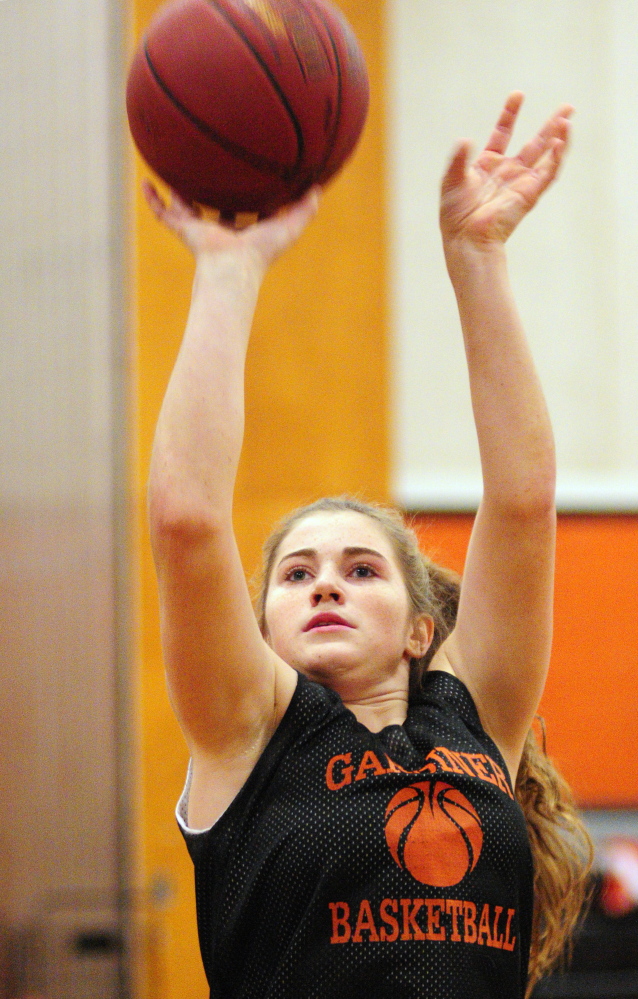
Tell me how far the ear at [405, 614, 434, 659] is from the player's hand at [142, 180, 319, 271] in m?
0.59

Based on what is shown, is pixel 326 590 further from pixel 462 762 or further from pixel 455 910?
pixel 455 910

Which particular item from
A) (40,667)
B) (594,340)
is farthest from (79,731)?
(594,340)

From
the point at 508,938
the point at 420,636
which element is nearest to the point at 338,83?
the point at 420,636

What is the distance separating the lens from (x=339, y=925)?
4.45 feet

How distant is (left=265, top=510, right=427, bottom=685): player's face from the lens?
158 centimetres

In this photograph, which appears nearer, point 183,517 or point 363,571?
point 183,517

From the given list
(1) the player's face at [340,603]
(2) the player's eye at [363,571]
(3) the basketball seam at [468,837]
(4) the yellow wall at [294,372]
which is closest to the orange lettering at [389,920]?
(3) the basketball seam at [468,837]

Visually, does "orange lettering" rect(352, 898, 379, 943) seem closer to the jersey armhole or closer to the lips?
the jersey armhole

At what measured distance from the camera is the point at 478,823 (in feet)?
4.79

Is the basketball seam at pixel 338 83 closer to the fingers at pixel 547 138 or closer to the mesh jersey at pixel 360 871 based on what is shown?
the fingers at pixel 547 138

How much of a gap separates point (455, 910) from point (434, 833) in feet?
0.30

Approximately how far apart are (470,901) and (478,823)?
0.31 feet

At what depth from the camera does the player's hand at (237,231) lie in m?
1.46

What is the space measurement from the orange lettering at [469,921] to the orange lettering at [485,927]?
0.01 meters
